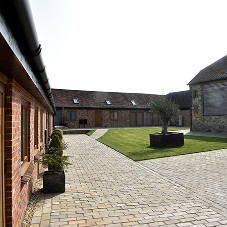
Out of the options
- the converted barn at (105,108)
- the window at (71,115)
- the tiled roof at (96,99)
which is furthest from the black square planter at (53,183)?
the window at (71,115)

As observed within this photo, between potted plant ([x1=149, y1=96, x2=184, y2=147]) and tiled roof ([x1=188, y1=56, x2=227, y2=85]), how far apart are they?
9.17 meters

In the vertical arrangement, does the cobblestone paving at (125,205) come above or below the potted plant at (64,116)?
below

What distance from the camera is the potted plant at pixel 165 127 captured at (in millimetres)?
12330

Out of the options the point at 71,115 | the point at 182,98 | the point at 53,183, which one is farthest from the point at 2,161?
the point at 182,98

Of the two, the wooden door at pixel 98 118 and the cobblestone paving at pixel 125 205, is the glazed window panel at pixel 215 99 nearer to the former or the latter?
the wooden door at pixel 98 118

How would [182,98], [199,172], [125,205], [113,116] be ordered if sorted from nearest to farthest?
[125,205] → [199,172] → [113,116] → [182,98]

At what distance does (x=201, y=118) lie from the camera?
21.4m

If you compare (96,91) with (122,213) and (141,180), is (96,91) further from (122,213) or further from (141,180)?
(122,213)

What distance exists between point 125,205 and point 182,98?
3058cm

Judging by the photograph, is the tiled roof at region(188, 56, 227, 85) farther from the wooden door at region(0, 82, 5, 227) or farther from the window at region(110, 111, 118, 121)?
the wooden door at region(0, 82, 5, 227)

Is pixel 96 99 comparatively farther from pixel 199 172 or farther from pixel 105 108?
pixel 199 172

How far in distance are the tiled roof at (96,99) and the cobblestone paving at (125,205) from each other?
912 inches

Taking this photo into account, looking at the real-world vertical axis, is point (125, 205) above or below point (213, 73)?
below

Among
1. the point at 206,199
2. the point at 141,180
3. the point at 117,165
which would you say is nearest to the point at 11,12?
the point at 206,199
